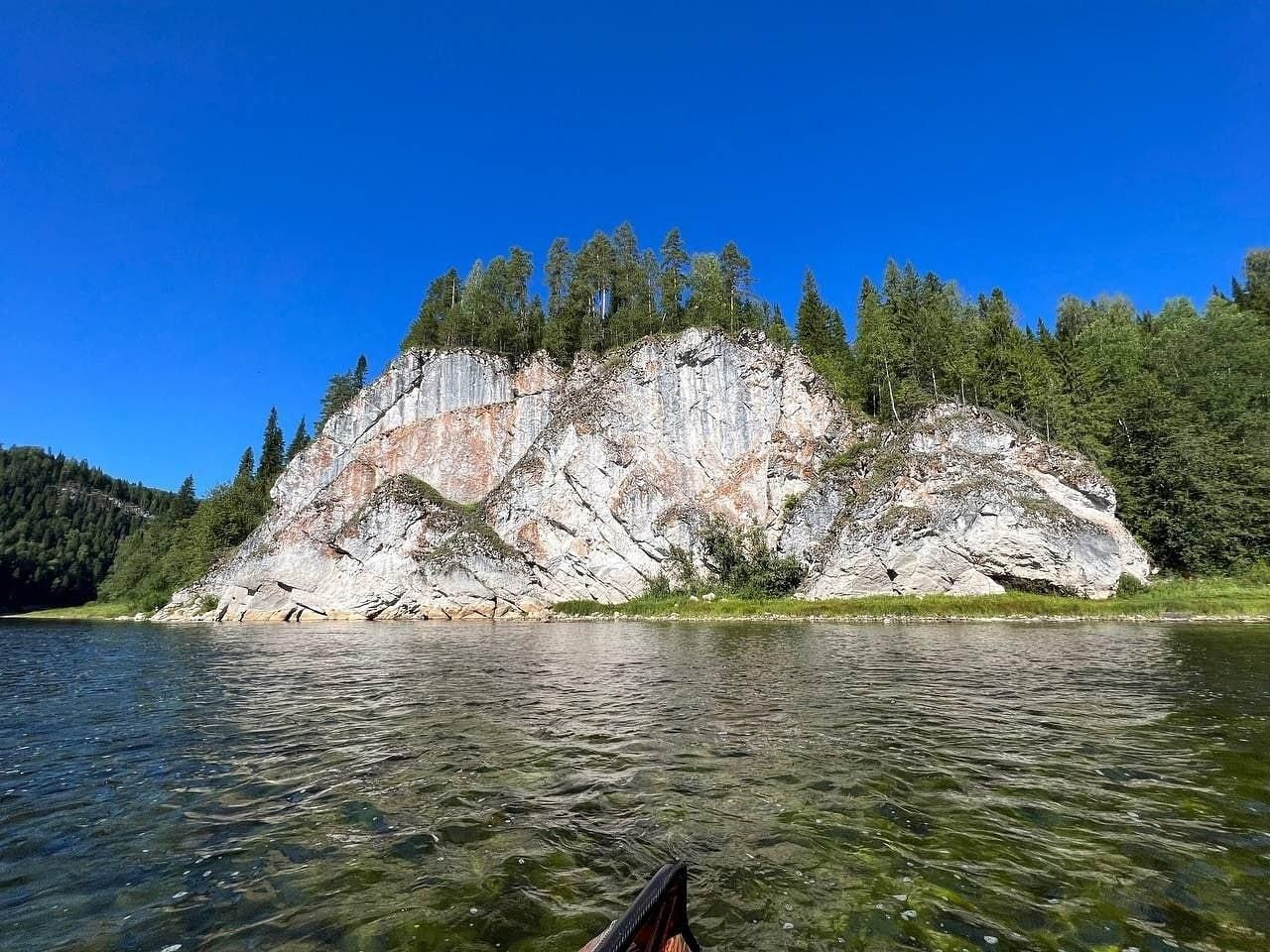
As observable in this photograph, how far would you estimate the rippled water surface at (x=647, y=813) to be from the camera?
599 centimetres

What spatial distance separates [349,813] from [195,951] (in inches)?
147

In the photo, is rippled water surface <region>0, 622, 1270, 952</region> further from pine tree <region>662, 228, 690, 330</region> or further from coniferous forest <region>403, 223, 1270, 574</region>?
pine tree <region>662, 228, 690, 330</region>

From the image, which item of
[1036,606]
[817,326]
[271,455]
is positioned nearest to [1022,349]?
[817,326]

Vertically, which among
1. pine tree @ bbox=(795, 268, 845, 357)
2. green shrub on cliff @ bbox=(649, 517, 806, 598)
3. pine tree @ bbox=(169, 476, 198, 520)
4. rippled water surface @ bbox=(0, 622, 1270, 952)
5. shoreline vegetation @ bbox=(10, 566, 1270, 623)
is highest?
pine tree @ bbox=(795, 268, 845, 357)

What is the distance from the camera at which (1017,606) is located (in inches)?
2026

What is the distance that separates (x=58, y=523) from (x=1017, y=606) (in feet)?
708

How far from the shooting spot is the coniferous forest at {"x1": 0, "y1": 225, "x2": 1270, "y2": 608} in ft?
198

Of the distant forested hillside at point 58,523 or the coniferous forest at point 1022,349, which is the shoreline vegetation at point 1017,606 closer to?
the coniferous forest at point 1022,349

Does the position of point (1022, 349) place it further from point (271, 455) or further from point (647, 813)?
point (271, 455)

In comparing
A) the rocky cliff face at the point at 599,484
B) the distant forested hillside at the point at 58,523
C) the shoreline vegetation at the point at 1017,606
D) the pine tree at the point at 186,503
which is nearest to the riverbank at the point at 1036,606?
the shoreline vegetation at the point at 1017,606

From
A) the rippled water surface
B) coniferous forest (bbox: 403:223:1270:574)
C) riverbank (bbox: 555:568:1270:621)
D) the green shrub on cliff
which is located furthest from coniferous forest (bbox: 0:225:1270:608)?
the rippled water surface

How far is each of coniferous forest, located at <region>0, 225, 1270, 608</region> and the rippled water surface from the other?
180ft

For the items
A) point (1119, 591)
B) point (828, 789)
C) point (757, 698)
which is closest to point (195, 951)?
point (828, 789)

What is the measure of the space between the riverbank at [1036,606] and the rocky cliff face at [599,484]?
668 cm
